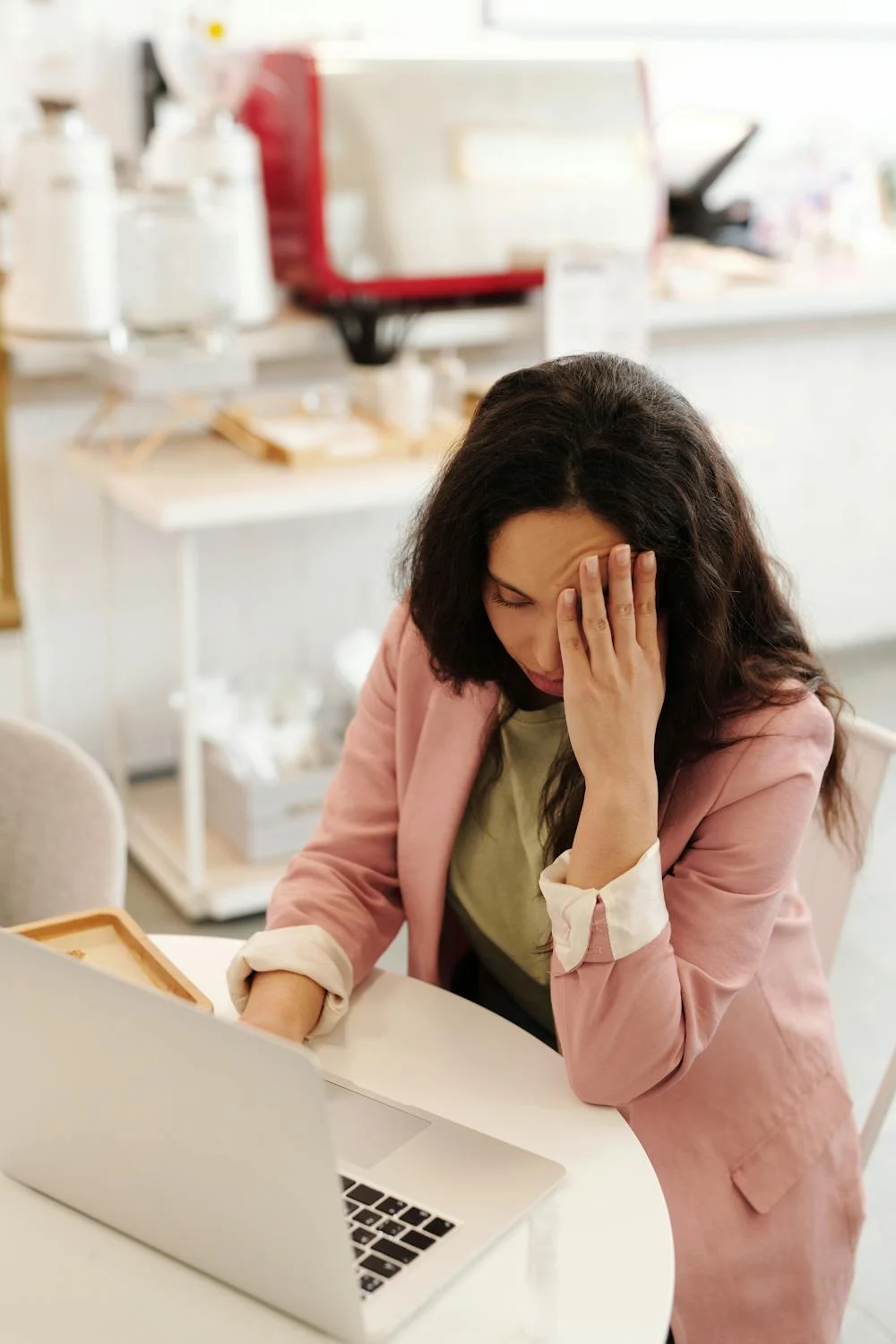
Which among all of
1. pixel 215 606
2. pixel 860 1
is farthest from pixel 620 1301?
pixel 860 1

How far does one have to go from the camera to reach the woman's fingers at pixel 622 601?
1058 mm

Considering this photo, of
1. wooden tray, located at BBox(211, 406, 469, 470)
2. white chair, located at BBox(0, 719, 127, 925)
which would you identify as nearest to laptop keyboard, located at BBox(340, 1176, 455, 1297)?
white chair, located at BBox(0, 719, 127, 925)

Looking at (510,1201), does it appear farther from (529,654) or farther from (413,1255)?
(529,654)

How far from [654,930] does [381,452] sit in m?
1.56

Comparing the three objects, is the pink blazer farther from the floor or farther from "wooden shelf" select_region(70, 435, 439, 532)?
"wooden shelf" select_region(70, 435, 439, 532)

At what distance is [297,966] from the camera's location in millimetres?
1164

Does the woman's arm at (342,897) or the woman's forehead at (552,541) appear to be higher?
the woman's forehead at (552,541)

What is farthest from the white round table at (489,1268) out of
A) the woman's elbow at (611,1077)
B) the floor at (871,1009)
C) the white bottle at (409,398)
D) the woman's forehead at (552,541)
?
the white bottle at (409,398)

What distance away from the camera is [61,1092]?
0.87 meters

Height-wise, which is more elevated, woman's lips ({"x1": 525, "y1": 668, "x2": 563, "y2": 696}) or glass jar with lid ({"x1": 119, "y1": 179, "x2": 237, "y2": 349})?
glass jar with lid ({"x1": 119, "y1": 179, "x2": 237, "y2": 349})

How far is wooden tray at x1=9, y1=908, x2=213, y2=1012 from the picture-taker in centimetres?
112

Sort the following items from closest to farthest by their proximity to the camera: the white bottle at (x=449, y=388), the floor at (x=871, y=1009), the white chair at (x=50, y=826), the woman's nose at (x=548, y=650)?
the woman's nose at (x=548, y=650)
the white chair at (x=50, y=826)
the floor at (x=871, y=1009)
the white bottle at (x=449, y=388)

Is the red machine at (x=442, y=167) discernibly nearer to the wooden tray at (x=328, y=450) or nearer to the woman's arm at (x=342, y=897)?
the wooden tray at (x=328, y=450)

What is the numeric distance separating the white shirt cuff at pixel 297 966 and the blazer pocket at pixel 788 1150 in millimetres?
336
